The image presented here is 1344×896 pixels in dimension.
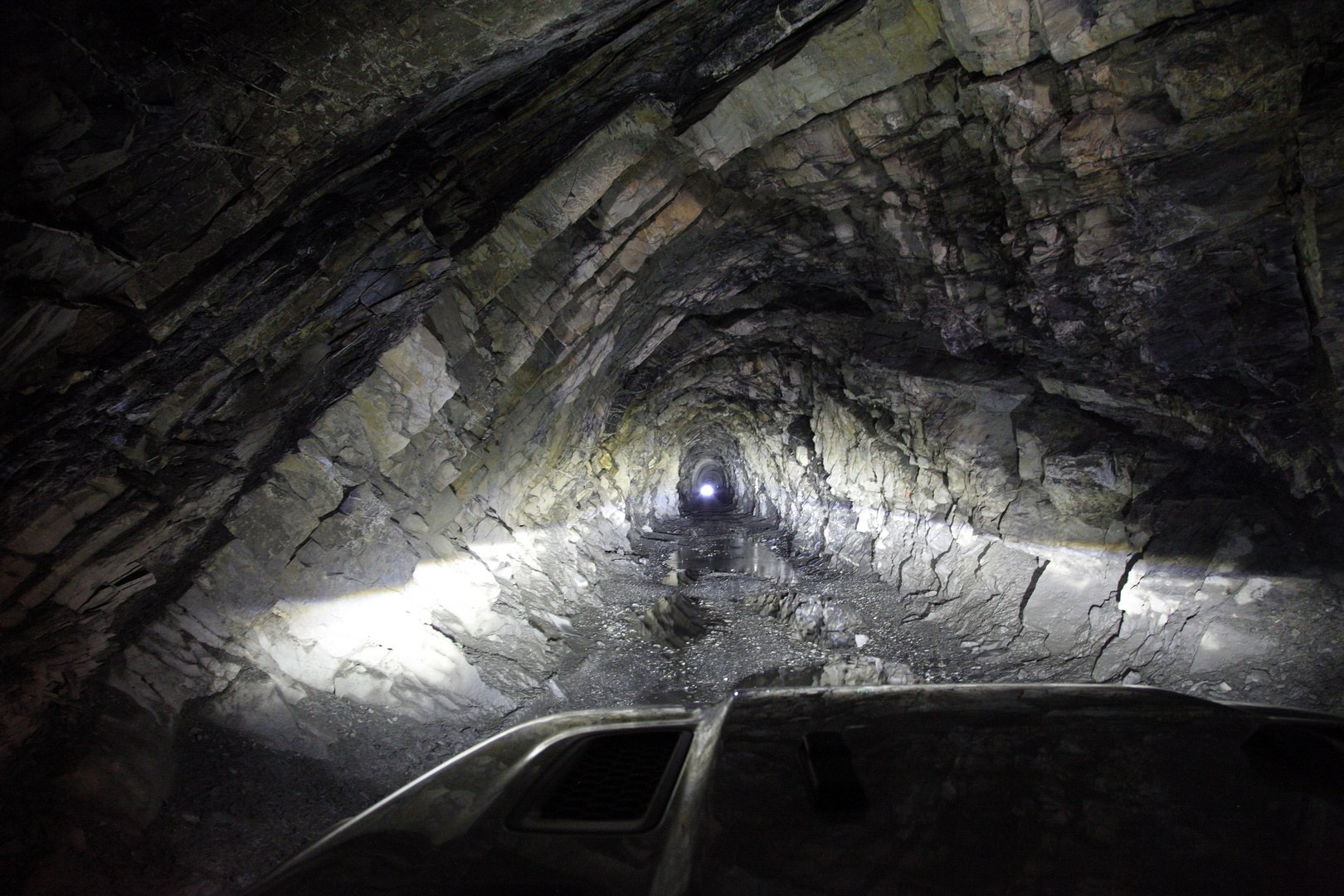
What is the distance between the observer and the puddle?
11352 millimetres

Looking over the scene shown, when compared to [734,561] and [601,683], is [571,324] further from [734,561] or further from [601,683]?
[734,561]

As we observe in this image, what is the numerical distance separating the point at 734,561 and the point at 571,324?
26.0 ft

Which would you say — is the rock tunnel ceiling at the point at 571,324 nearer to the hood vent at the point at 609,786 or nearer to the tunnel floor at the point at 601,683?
the tunnel floor at the point at 601,683

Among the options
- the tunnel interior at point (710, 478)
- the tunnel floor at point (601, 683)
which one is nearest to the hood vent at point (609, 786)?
the tunnel floor at point (601, 683)

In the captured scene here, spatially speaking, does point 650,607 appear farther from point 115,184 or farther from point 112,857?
point 115,184

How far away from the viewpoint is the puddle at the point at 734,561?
11352mm

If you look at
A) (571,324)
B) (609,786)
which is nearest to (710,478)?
(571,324)

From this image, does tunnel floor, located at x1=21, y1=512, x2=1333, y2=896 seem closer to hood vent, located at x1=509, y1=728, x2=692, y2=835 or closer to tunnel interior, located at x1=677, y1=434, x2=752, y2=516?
hood vent, located at x1=509, y1=728, x2=692, y2=835

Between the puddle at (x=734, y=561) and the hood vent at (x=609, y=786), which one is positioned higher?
the puddle at (x=734, y=561)

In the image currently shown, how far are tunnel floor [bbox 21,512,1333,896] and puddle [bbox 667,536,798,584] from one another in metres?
0.09

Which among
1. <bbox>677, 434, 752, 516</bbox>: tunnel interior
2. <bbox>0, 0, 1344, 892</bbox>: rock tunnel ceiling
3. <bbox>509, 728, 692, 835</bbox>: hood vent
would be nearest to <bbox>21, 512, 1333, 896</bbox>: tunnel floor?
<bbox>0, 0, 1344, 892</bbox>: rock tunnel ceiling

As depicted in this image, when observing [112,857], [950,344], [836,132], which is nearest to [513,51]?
[836,132]

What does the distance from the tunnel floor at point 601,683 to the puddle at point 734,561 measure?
0.31ft

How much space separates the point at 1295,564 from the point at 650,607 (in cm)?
750
